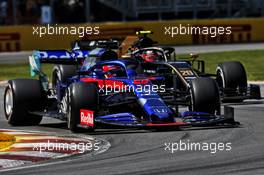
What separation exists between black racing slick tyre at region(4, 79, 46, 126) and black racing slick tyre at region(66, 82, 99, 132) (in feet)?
4.46

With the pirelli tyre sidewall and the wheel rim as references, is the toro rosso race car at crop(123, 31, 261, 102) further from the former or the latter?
the wheel rim

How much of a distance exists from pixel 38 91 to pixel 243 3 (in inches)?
1182

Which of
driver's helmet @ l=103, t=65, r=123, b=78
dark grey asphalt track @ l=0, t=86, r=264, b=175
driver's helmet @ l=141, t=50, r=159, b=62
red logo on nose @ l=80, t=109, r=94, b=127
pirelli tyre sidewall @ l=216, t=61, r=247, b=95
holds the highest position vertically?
driver's helmet @ l=141, t=50, r=159, b=62

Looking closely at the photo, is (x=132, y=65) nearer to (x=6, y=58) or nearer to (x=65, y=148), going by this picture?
(x=65, y=148)

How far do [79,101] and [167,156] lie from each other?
267cm

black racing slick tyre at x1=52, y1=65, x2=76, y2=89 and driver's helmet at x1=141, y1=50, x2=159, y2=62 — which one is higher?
driver's helmet at x1=141, y1=50, x2=159, y2=62

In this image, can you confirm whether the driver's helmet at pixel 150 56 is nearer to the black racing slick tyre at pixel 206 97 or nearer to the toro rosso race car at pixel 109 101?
the toro rosso race car at pixel 109 101

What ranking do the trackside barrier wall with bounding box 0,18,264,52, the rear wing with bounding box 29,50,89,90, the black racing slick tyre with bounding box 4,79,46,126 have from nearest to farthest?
1. the black racing slick tyre with bounding box 4,79,46,126
2. the rear wing with bounding box 29,50,89,90
3. the trackside barrier wall with bounding box 0,18,264,52

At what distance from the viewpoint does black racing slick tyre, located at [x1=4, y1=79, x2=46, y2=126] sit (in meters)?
13.2

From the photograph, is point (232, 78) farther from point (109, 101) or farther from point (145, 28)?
point (145, 28)

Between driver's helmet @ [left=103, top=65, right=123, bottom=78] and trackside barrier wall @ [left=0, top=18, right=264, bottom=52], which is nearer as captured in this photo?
driver's helmet @ [left=103, top=65, right=123, bottom=78]

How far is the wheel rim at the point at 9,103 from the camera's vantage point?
13375 mm

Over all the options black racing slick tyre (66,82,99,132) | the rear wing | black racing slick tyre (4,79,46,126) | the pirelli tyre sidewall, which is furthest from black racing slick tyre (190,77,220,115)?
the rear wing

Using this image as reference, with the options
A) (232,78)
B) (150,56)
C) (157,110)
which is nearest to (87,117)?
(157,110)
